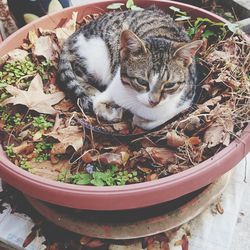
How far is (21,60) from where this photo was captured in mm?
1623

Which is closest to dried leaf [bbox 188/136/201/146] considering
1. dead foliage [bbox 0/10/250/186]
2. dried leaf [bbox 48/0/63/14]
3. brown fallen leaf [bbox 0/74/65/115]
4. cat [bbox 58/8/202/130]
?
dead foliage [bbox 0/10/250/186]

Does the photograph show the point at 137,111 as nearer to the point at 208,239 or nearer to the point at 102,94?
the point at 102,94

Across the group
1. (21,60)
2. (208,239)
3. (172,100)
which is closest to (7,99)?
(21,60)

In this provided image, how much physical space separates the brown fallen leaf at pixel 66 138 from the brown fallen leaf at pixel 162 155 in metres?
0.23

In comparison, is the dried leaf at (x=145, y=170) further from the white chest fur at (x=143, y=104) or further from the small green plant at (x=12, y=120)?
the small green plant at (x=12, y=120)

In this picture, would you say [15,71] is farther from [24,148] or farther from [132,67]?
[132,67]

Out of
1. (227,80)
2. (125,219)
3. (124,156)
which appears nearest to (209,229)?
(125,219)

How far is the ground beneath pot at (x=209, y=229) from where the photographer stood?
4.61ft

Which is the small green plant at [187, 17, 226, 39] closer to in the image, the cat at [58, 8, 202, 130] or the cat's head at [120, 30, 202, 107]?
the cat at [58, 8, 202, 130]

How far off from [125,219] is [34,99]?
551 millimetres

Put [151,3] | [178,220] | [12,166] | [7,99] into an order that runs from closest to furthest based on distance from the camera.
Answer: [12,166] → [178,220] → [7,99] → [151,3]

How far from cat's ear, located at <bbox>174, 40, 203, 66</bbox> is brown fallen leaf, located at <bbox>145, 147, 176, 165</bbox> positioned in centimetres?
30

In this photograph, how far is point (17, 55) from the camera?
163 cm

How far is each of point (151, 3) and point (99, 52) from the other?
40 centimetres
